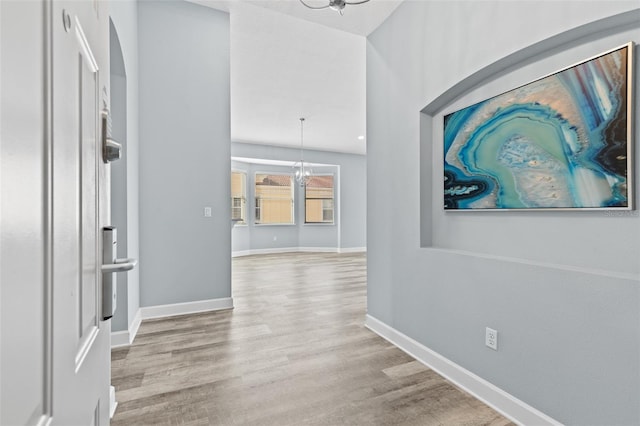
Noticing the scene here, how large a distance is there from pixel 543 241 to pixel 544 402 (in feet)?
2.62

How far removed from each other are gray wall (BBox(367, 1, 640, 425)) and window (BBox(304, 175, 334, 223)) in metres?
6.49

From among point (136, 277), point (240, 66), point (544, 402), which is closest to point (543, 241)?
point (544, 402)

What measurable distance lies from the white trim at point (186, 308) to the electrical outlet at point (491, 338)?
2612 millimetres

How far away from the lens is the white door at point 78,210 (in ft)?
1.53

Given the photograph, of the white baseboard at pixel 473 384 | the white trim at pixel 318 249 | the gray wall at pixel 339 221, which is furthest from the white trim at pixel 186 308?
the white trim at pixel 318 249

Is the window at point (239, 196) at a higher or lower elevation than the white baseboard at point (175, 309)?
higher

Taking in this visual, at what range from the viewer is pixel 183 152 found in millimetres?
3369

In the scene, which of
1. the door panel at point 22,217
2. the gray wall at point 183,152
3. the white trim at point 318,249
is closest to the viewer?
the door panel at point 22,217

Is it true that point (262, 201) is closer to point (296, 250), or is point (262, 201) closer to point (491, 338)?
point (296, 250)

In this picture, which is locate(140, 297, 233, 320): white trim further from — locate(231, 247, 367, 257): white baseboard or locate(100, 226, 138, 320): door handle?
locate(231, 247, 367, 257): white baseboard

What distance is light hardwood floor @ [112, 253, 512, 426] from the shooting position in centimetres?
175

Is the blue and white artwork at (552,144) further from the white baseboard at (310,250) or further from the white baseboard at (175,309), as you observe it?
the white baseboard at (310,250)

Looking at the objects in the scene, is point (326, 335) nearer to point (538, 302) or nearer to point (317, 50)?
point (538, 302)

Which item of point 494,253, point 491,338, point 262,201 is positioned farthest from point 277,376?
point 262,201
